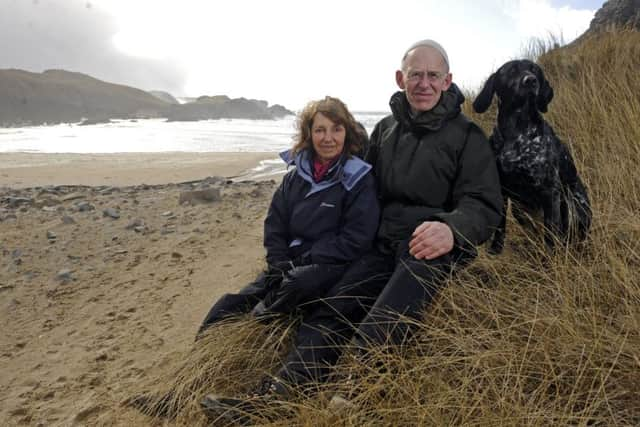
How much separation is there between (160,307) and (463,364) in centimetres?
254

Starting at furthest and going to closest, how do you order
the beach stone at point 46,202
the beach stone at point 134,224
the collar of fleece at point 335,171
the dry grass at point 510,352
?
the beach stone at point 46,202
the beach stone at point 134,224
the collar of fleece at point 335,171
the dry grass at point 510,352

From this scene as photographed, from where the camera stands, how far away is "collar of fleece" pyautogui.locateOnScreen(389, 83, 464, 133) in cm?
249

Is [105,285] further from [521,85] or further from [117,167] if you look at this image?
[117,167]

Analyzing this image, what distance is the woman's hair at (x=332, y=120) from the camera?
2768 millimetres

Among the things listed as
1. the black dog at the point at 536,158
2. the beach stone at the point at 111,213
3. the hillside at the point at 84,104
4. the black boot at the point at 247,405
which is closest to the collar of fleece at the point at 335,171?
the black dog at the point at 536,158

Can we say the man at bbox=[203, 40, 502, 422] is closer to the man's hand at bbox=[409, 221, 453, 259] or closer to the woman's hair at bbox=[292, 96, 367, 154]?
the man's hand at bbox=[409, 221, 453, 259]

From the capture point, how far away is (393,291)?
2.13 m

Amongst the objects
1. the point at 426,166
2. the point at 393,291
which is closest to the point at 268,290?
the point at 393,291

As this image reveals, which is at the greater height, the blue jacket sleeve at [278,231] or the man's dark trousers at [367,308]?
the blue jacket sleeve at [278,231]

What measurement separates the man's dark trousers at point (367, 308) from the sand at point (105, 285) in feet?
2.58

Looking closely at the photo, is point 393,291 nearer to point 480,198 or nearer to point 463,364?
point 463,364

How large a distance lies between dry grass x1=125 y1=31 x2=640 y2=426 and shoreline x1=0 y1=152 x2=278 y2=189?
845 centimetres

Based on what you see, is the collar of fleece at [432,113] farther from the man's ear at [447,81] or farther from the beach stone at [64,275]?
the beach stone at [64,275]

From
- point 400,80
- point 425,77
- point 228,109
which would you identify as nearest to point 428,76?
point 425,77
